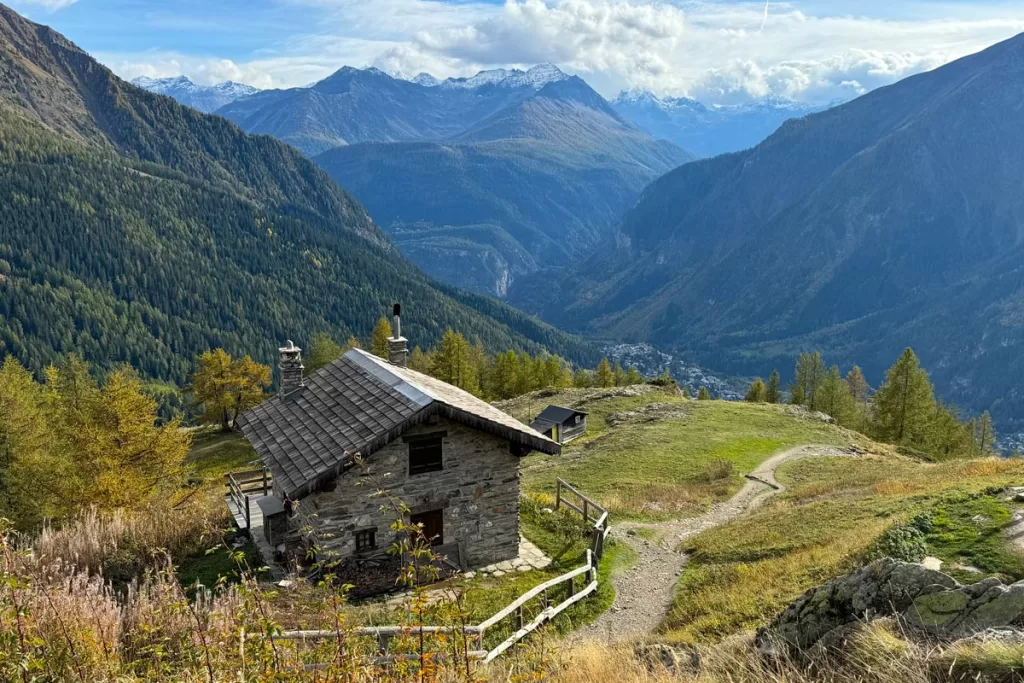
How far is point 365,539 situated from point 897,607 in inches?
601

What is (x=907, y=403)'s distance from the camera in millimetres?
64875

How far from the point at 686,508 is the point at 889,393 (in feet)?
147

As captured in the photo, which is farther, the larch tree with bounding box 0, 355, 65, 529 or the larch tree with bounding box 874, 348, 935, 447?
the larch tree with bounding box 874, 348, 935, 447

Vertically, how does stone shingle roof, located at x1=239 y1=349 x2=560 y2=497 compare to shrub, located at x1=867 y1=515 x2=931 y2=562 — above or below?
above

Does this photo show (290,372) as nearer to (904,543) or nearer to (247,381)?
(904,543)

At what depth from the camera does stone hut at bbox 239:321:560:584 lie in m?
19.7

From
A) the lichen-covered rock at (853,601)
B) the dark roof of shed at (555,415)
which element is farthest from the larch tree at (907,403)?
the lichen-covered rock at (853,601)

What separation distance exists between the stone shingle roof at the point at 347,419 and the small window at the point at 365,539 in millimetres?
2359

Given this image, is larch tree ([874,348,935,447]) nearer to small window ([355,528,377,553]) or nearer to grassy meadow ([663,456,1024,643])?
grassy meadow ([663,456,1024,643])

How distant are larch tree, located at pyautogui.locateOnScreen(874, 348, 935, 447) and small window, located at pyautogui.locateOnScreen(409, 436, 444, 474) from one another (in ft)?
201

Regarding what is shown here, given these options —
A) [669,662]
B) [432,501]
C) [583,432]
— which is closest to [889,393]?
[583,432]

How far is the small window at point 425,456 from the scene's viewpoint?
68.7 ft

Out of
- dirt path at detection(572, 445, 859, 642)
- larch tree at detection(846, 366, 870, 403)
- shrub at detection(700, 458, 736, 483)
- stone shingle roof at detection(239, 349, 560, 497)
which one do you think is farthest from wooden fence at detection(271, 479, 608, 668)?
larch tree at detection(846, 366, 870, 403)

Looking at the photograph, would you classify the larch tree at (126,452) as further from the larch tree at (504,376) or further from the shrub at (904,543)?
the larch tree at (504,376)
